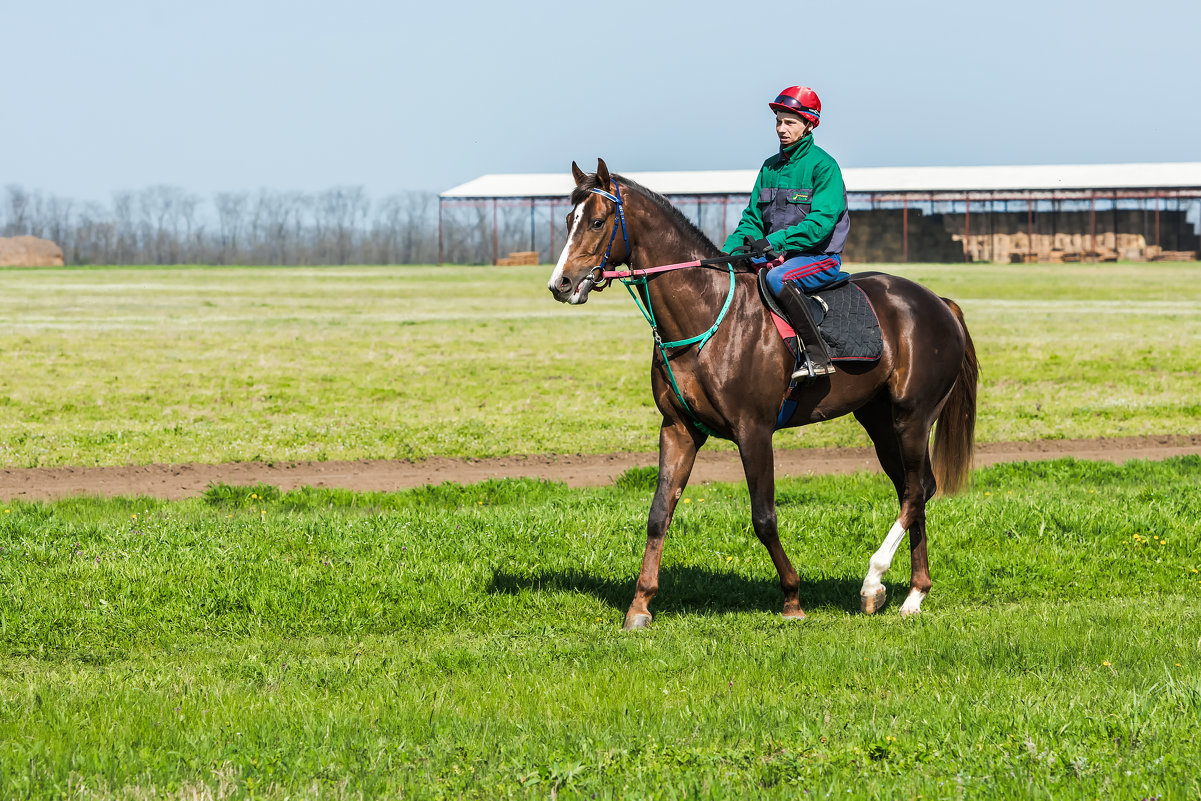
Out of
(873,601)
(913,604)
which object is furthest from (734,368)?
(913,604)

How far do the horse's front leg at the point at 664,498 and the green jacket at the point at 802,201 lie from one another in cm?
128

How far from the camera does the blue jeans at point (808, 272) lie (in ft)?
25.0

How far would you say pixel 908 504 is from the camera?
326 inches

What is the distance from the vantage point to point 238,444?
1538 cm

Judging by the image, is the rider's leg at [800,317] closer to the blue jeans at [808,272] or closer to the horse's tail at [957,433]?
the blue jeans at [808,272]

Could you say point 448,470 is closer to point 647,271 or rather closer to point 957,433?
point 957,433

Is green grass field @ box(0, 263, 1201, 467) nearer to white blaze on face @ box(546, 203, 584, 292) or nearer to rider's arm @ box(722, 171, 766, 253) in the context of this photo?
rider's arm @ box(722, 171, 766, 253)

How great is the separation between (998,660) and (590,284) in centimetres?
301

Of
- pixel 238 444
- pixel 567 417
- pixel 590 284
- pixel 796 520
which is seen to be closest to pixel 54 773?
pixel 590 284

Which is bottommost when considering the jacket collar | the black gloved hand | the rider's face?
the black gloved hand

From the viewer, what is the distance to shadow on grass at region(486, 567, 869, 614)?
8320mm

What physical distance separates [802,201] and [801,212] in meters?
0.07

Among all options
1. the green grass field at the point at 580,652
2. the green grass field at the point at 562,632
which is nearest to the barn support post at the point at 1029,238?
the green grass field at the point at 562,632

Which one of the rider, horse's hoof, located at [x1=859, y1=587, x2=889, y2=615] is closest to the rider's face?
the rider
